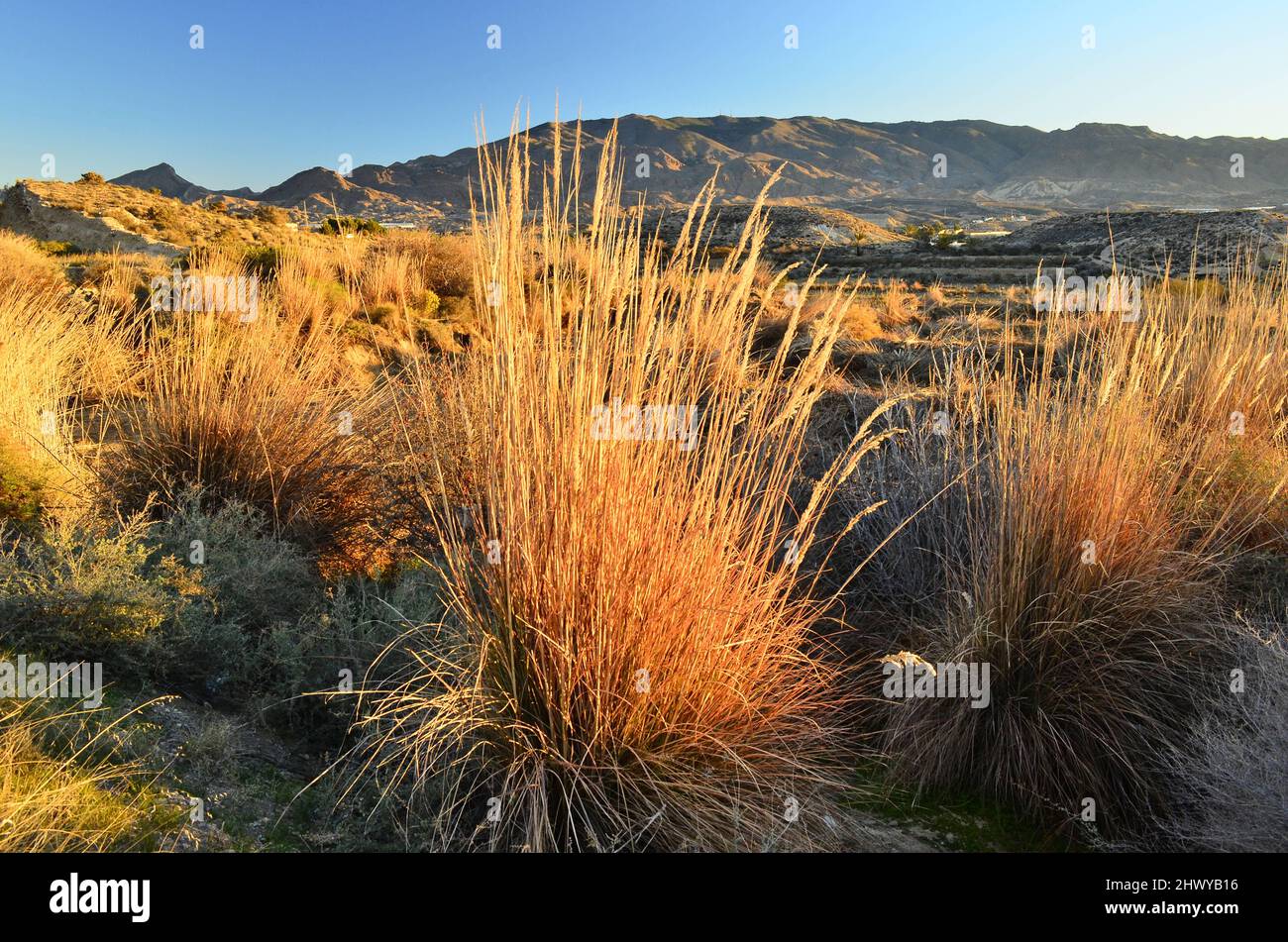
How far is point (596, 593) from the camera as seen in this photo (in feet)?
6.48

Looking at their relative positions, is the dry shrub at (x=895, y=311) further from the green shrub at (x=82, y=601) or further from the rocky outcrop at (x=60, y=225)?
the rocky outcrop at (x=60, y=225)

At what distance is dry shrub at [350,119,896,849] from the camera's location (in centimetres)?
196

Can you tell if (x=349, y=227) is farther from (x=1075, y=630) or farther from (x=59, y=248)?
(x=1075, y=630)

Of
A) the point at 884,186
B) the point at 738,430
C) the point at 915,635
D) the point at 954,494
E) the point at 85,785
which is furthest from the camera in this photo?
the point at 884,186

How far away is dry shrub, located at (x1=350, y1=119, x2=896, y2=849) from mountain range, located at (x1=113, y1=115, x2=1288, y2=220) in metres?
68.0

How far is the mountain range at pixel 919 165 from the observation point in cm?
8675

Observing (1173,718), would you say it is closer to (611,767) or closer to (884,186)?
(611,767)

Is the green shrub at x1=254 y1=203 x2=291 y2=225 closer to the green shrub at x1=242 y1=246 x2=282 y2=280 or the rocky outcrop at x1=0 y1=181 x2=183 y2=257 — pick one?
the rocky outcrop at x1=0 y1=181 x2=183 y2=257

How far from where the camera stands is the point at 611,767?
6.61ft

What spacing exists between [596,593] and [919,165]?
5667 inches

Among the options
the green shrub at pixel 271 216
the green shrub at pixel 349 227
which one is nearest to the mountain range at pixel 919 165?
the green shrub at pixel 271 216

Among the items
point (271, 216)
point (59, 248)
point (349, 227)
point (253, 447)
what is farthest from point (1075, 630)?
point (271, 216)

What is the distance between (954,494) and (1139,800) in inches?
56.6
